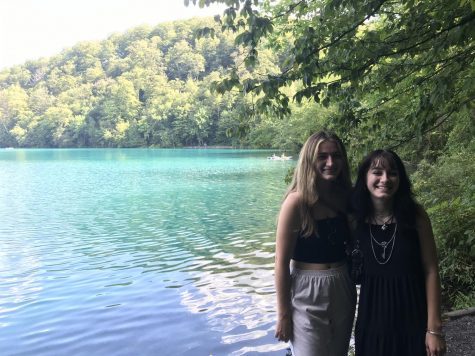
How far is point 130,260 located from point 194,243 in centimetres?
214

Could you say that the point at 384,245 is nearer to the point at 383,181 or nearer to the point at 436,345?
the point at 383,181

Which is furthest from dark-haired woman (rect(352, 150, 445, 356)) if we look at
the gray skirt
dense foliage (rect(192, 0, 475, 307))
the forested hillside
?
the forested hillside

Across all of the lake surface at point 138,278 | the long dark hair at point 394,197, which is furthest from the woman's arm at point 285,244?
the lake surface at point 138,278

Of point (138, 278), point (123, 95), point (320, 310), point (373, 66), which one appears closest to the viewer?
point (320, 310)

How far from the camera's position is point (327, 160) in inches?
93.2

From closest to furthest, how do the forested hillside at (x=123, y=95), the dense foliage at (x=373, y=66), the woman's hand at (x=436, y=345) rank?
1. the woman's hand at (x=436, y=345)
2. the dense foliage at (x=373, y=66)
3. the forested hillside at (x=123, y=95)

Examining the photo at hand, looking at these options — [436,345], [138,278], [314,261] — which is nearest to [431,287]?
[436,345]

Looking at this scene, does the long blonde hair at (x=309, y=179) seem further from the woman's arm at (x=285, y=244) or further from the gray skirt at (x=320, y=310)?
the gray skirt at (x=320, y=310)

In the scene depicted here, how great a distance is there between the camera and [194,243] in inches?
470

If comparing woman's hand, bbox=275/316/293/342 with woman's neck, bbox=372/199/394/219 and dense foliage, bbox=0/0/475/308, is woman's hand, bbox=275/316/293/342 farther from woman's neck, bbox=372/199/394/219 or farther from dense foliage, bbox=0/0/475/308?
dense foliage, bbox=0/0/475/308

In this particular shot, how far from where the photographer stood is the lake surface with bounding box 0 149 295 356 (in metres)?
6.14

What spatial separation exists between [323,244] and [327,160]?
1.49 feet

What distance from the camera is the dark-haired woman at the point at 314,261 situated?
2.29m

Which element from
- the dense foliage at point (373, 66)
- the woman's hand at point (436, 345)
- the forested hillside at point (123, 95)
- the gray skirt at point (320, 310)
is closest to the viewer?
the woman's hand at point (436, 345)
